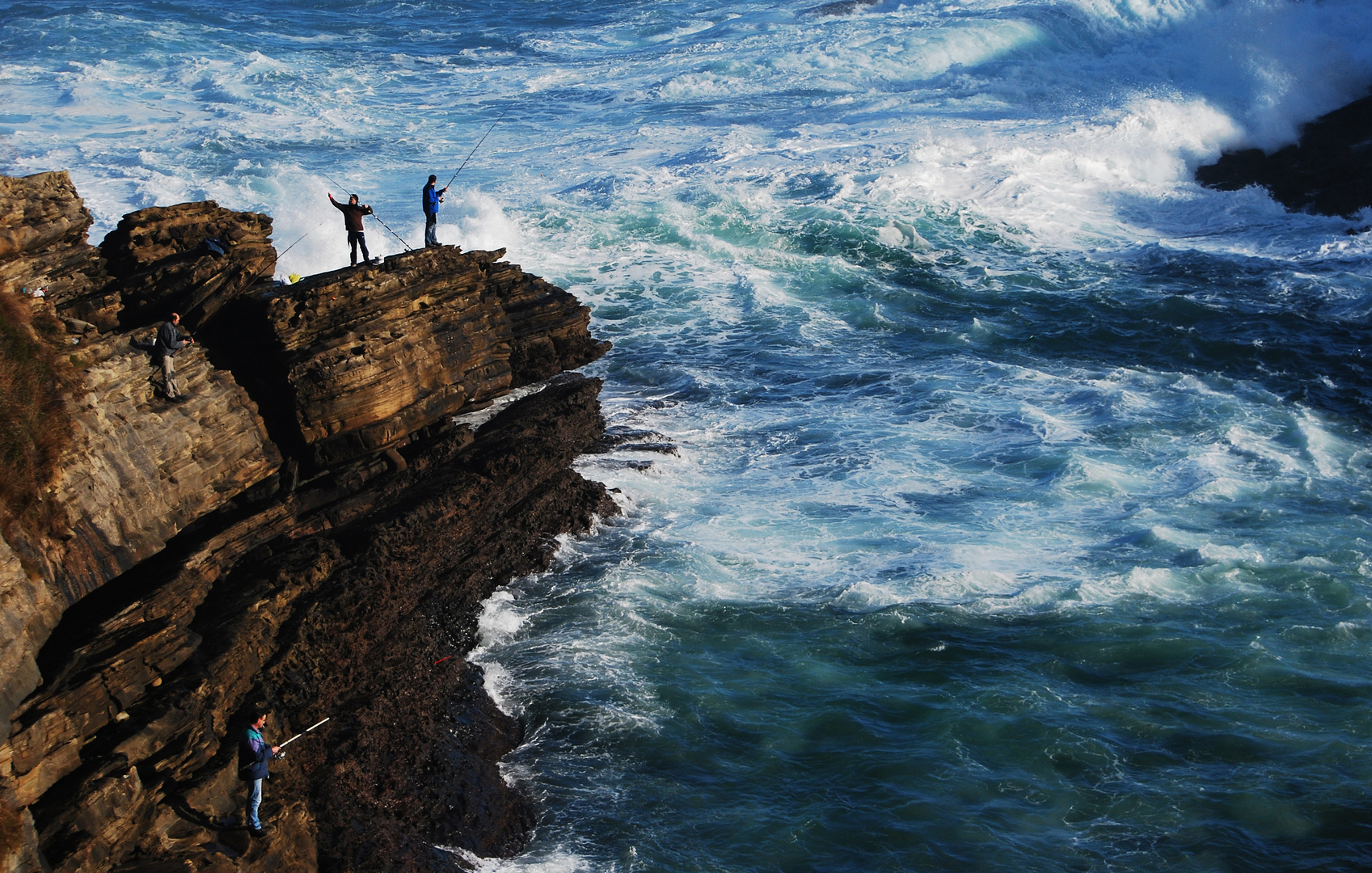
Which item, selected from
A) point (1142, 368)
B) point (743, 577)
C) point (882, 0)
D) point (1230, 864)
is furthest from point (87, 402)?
point (882, 0)

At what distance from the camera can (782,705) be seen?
36.7 feet

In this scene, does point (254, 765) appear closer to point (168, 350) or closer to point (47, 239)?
point (168, 350)

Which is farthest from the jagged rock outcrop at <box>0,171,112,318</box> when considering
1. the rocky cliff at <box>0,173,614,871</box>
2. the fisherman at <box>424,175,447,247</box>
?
the fisherman at <box>424,175,447,247</box>

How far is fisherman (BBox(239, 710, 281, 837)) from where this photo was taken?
8680 millimetres

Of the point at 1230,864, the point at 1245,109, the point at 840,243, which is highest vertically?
the point at 1245,109

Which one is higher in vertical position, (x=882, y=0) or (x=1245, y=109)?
(x=882, y=0)

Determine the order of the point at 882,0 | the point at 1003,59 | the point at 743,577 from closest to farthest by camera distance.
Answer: the point at 743,577 → the point at 1003,59 → the point at 882,0

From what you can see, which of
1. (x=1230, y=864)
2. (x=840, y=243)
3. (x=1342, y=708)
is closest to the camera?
(x=1230, y=864)

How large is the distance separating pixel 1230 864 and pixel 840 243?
19187 mm

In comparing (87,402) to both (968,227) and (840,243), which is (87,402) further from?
(968,227)

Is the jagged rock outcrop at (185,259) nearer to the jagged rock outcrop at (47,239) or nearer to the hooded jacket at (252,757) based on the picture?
the jagged rock outcrop at (47,239)

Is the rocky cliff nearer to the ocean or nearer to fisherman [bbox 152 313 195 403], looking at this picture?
fisherman [bbox 152 313 195 403]

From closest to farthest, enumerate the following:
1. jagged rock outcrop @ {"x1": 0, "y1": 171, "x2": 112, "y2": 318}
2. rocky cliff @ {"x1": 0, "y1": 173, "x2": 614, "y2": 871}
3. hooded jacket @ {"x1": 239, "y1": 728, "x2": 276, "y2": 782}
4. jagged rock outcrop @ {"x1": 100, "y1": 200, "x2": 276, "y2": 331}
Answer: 1. rocky cliff @ {"x1": 0, "y1": 173, "x2": 614, "y2": 871}
2. hooded jacket @ {"x1": 239, "y1": 728, "x2": 276, "y2": 782}
3. jagged rock outcrop @ {"x1": 0, "y1": 171, "x2": 112, "y2": 318}
4. jagged rock outcrop @ {"x1": 100, "y1": 200, "x2": 276, "y2": 331}

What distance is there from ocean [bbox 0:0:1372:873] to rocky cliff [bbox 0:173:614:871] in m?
0.81
